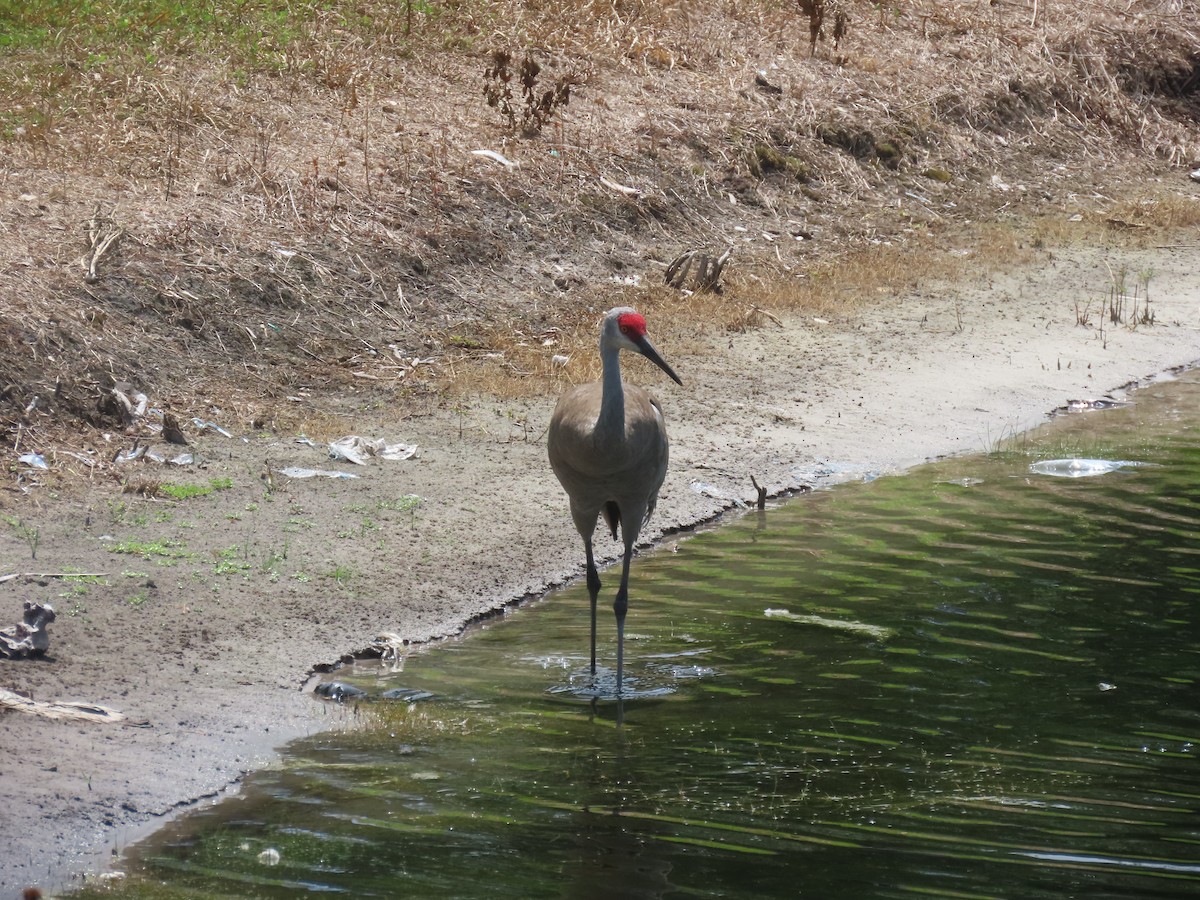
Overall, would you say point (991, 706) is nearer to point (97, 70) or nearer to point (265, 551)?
point (265, 551)

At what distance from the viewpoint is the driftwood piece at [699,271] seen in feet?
44.5

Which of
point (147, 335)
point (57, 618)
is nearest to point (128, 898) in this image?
point (57, 618)

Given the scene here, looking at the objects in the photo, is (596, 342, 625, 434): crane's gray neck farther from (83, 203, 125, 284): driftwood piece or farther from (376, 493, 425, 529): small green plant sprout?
(83, 203, 125, 284): driftwood piece

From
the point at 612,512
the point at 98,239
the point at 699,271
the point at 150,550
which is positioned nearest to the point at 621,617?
the point at 612,512

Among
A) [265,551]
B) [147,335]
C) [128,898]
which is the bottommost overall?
[128,898]

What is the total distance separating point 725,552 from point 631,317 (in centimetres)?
218

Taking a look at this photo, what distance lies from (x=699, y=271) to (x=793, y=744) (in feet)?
25.7

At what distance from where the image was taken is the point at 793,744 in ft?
20.5

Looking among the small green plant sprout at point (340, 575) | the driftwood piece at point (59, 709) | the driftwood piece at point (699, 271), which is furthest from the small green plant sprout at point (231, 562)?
the driftwood piece at point (699, 271)

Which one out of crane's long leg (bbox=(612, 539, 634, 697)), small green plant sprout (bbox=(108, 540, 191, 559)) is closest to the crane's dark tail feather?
crane's long leg (bbox=(612, 539, 634, 697))

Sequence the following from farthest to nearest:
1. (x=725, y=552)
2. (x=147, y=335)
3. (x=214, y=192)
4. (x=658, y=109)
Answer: (x=658, y=109), (x=214, y=192), (x=147, y=335), (x=725, y=552)

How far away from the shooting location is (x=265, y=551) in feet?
26.8

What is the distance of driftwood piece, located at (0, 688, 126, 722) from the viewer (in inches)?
237

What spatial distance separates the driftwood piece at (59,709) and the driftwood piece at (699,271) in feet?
27.1
